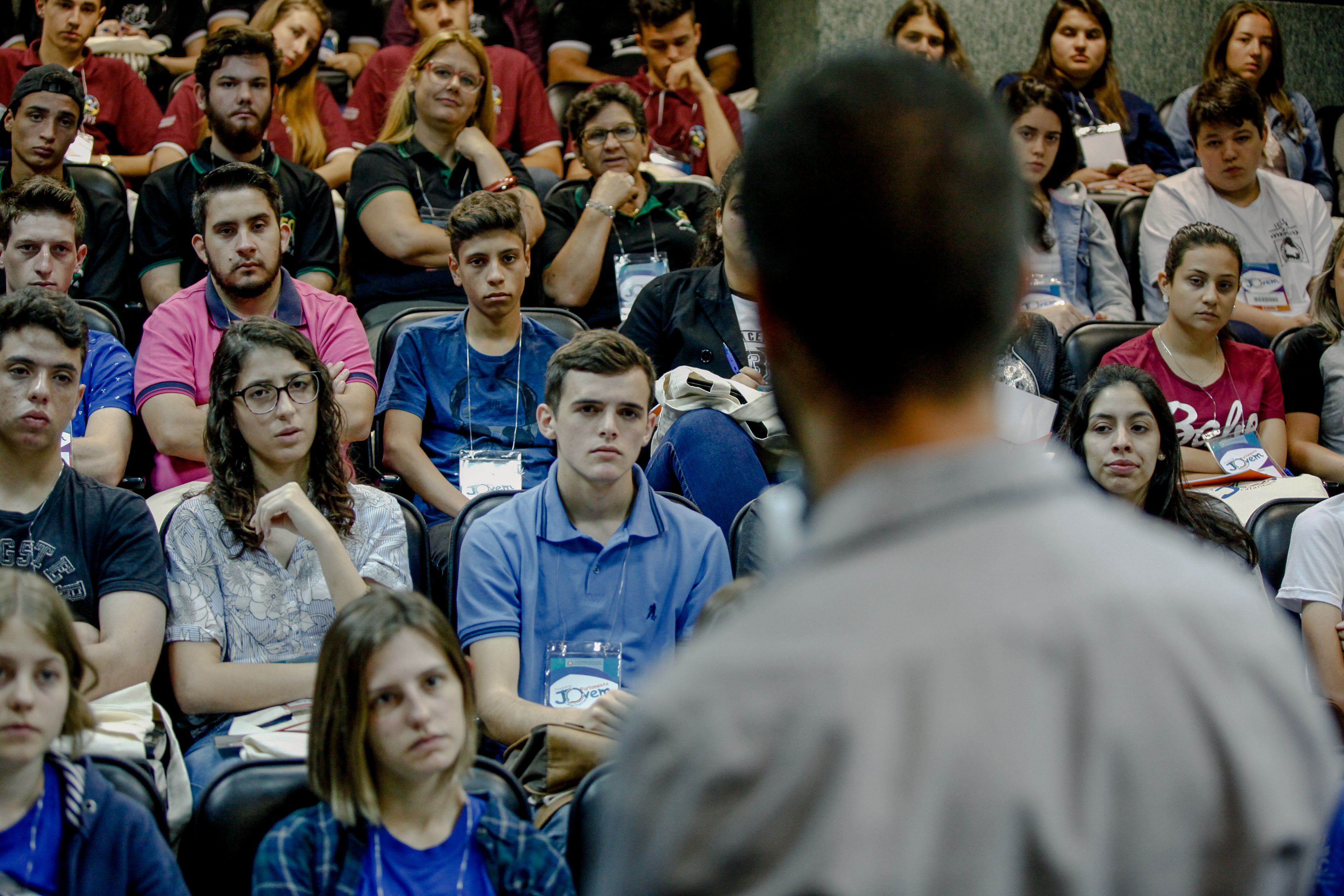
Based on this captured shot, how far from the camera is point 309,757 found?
1.71 m

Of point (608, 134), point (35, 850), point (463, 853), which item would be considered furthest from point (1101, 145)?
point (35, 850)

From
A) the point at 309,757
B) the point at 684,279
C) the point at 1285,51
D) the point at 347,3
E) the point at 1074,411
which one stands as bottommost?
the point at 309,757

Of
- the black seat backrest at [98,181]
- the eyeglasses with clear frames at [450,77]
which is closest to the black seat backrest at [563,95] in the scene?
the eyeglasses with clear frames at [450,77]

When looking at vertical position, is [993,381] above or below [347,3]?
below

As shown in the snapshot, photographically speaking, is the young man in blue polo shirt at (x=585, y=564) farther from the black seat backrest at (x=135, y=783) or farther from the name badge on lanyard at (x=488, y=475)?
the black seat backrest at (x=135, y=783)

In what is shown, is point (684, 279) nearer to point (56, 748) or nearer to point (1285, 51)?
point (56, 748)

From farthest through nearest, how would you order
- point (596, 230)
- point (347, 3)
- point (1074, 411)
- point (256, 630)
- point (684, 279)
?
point (347, 3)
point (596, 230)
point (684, 279)
point (1074, 411)
point (256, 630)

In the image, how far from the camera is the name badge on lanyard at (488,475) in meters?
3.01

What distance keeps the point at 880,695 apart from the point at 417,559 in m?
2.13

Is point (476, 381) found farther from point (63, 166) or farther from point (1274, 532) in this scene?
point (1274, 532)

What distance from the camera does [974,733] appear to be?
0.50m

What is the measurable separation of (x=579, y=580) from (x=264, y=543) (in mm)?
616

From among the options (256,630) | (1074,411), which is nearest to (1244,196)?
(1074,411)

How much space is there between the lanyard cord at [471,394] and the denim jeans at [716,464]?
1.45 feet
